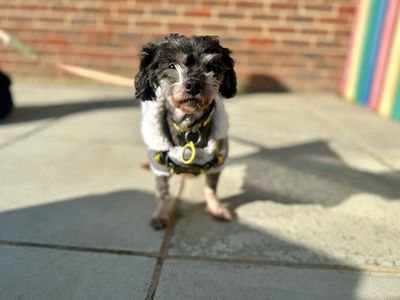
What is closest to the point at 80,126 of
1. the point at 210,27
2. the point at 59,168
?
the point at 59,168

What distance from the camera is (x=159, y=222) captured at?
2.93 meters

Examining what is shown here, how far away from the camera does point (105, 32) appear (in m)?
7.22

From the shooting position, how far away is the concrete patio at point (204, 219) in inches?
90.7

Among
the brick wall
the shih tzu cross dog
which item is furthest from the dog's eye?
the brick wall

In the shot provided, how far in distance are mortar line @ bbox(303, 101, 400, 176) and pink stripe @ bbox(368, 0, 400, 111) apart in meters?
0.92

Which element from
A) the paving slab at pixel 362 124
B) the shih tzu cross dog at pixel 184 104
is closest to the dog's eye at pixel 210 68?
the shih tzu cross dog at pixel 184 104

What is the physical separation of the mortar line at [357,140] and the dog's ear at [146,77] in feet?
8.85

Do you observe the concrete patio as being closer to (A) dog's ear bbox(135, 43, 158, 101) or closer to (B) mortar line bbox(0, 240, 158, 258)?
(B) mortar line bbox(0, 240, 158, 258)

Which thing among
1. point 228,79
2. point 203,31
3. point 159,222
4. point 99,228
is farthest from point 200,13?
point 99,228

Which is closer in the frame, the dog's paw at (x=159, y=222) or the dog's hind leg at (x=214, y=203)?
the dog's paw at (x=159, y=222)

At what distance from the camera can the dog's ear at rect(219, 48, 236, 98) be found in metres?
2.81

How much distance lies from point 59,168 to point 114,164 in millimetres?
543

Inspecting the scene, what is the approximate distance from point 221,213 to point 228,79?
105cm

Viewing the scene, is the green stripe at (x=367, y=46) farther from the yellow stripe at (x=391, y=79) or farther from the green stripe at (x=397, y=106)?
the green stripe at (x=397, y=106)
